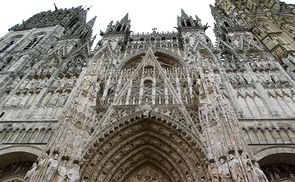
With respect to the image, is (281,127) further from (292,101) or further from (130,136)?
Result: (130,136)

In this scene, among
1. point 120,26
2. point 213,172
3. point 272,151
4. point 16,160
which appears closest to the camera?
point 213,172

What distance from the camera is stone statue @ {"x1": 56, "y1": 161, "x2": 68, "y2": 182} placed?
8.41m

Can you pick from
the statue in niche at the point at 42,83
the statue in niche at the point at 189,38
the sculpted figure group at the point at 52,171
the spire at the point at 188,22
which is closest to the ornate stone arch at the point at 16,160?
the sculpted figure group at the point at 52,171

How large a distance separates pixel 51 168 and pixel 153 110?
4518mm

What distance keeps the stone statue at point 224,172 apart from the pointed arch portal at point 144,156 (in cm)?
114

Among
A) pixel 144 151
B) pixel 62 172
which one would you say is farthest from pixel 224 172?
pixel 62 172

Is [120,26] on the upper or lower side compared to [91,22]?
lower

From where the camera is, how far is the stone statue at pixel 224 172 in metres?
7.98

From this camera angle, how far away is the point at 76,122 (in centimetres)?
1047

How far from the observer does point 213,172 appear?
8.55 meters

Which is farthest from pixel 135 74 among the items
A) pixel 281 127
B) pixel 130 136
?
pixel 281 127

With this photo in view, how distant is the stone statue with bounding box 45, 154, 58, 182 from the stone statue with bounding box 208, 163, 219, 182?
15.2ft

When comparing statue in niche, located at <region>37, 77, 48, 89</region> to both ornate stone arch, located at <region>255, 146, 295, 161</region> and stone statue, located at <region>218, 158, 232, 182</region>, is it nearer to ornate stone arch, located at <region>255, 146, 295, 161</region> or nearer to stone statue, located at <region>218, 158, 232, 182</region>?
stone statue, located at <region>218, 158, 232, 182</region>

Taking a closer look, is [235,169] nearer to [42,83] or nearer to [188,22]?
[42,83]
